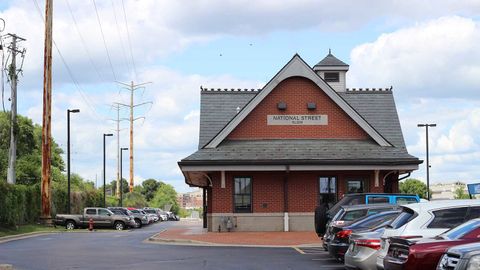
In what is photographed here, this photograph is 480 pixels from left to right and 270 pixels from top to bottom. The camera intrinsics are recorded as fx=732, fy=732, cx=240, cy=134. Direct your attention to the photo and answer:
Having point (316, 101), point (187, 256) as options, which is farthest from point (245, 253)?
point (316, 101)

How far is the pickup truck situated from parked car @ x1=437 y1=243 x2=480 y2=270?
131 ft

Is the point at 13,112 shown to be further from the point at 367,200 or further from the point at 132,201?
the point at 132,201

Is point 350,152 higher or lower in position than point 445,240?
higher

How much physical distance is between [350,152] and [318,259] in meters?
14.4

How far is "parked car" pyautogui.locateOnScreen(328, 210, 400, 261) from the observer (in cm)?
1731

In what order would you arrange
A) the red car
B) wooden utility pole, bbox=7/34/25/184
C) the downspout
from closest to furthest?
the red car
the downspout
wooden utility pole, bbox=7/34/25/184

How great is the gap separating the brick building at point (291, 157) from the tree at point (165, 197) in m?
111

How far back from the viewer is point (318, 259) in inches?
806

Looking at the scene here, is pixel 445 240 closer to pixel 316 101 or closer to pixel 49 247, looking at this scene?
pixel 49 247

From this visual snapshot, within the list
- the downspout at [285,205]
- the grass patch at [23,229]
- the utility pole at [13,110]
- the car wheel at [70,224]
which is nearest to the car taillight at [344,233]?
the downspout at [285,205]

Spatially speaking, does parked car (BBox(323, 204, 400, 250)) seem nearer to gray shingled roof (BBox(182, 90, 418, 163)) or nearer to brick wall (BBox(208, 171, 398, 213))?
gray shingled roof (BBox(182, 90, 418, 163))

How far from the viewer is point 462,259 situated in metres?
8.98

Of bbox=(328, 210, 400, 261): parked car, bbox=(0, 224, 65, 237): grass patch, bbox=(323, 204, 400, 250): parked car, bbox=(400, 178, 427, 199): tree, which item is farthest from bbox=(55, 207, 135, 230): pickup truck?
bbox=(400, 178, 427, 199): tree

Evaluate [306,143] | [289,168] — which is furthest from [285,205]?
[306,143]
